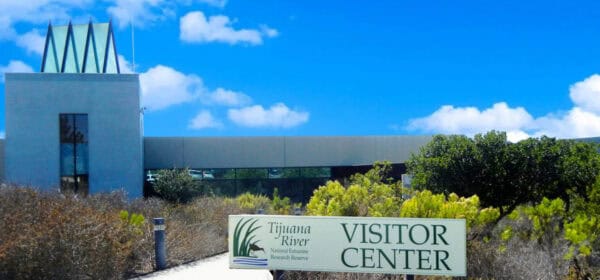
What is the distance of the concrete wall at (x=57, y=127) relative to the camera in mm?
29828

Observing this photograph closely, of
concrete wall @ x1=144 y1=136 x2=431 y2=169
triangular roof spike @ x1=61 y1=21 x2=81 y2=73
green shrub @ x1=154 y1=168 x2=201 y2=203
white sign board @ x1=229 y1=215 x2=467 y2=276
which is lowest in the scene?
green shrub @ x1=154 y1=168 x2=201 y2=203

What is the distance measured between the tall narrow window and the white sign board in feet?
82.7

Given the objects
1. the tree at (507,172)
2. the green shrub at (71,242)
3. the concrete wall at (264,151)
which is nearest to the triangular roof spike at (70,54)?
the concrete wall at (264,151)

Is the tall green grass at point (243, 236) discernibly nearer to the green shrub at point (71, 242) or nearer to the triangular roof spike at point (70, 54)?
the green shrub at point (71, 242)

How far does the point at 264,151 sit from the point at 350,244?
26716 mm

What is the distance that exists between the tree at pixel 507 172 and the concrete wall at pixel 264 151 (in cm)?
1836

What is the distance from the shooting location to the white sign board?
6754mm

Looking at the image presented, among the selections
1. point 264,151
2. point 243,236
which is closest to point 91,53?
point 264,151

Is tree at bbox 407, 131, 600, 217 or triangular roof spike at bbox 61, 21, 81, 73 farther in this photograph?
triangular roof spike at bbox 61, 21, 81, 73

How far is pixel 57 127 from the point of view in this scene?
2994 cm

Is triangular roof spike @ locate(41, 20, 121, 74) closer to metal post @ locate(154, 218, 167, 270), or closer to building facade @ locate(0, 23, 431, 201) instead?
building facade @ locate(0, 23, 431, 201)

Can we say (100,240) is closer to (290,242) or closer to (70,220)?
(70,220)

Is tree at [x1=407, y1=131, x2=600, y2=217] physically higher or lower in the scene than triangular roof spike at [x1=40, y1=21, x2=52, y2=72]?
lower

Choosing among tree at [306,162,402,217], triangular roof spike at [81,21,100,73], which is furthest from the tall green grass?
triangular roof spike at [81,21,100,73]
